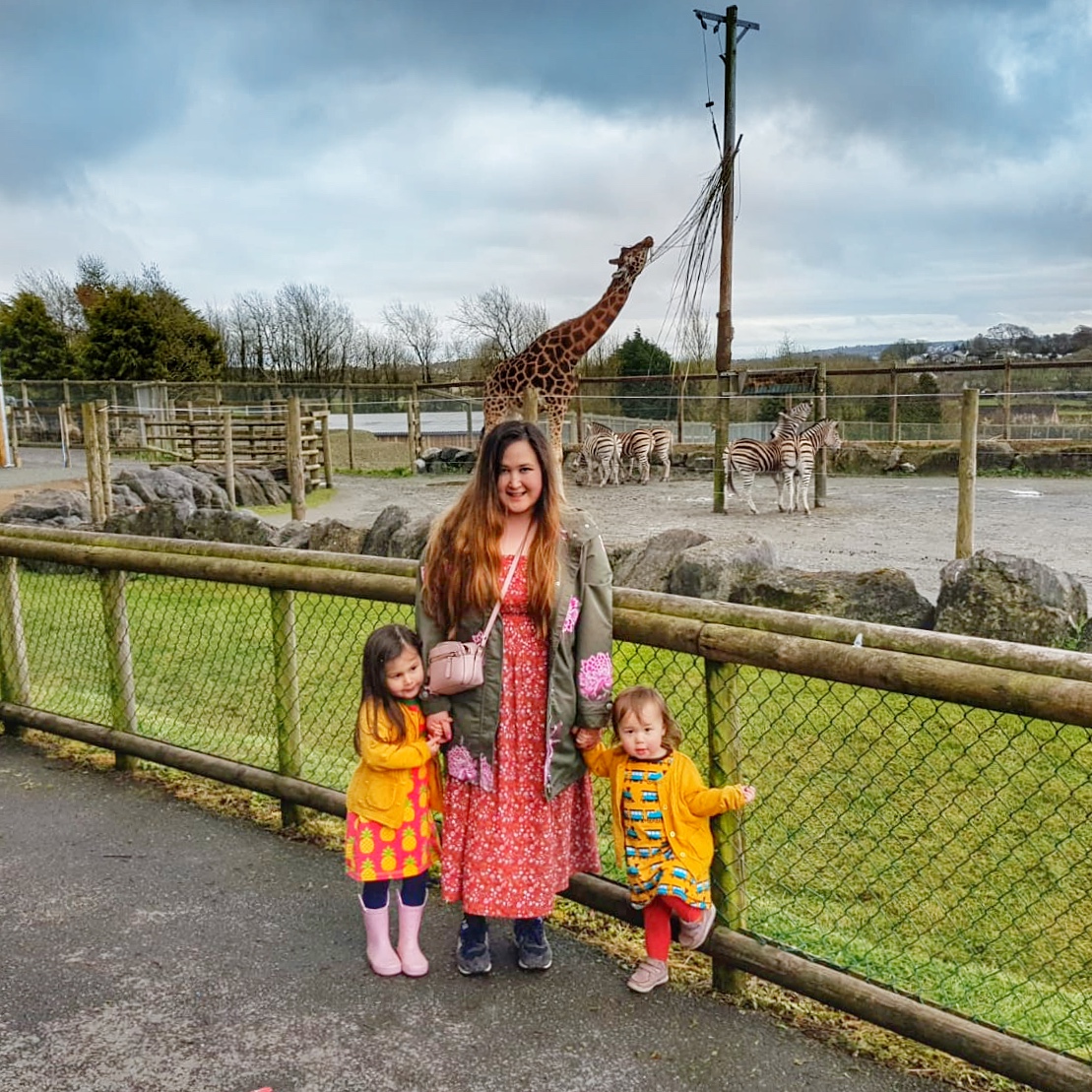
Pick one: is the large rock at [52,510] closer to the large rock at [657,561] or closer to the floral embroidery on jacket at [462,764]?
the large rock at [657,561]

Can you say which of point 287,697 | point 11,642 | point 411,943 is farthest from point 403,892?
point 11,642

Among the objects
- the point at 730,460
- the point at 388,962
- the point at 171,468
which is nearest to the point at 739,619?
the point at 388,962

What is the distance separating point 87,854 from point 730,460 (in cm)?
1126

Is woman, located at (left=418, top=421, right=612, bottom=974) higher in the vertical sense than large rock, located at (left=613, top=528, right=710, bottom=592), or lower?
higher

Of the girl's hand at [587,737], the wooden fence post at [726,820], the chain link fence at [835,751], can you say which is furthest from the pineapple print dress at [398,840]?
the wooden fence post at [726,820]

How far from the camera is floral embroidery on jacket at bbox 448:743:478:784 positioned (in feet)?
8.02

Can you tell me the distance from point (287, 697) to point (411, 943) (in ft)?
3.67

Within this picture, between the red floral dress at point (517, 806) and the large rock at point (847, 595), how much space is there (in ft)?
10.8

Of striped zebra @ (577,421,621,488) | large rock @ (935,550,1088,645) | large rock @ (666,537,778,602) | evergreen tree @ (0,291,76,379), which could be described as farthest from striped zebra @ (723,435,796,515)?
evergreen tree @ (0,291,76,379)

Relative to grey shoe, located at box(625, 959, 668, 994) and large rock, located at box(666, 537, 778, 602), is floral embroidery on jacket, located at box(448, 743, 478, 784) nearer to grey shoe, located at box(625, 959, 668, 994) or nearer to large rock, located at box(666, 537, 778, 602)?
grey shoe, located at box(625, 959, 668, 994)

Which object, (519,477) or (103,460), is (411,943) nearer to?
(519,477)

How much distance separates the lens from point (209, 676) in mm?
5609

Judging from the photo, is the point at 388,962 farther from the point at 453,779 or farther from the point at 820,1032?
the point at 820,1032

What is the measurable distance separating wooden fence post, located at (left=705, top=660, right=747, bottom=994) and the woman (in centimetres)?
26
